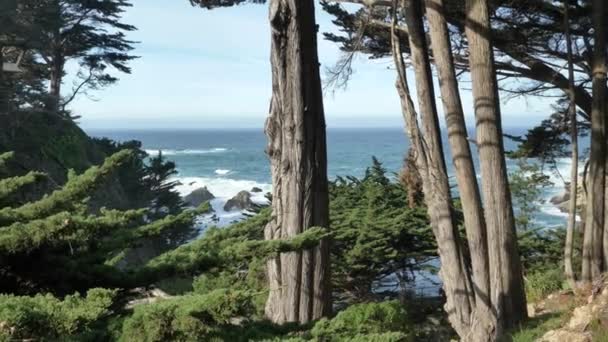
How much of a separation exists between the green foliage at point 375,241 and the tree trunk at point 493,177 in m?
2.80

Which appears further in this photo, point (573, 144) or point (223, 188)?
point (223, 188)

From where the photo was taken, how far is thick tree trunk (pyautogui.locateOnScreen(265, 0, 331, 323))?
159 inches

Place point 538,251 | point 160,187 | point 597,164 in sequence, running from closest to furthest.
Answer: point 597,164
point 538,251
point 160,187

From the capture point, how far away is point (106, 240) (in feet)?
7.85

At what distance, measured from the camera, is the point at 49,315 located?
158 centimetres

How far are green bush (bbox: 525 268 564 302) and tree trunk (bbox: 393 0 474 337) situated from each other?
2415 millimetres

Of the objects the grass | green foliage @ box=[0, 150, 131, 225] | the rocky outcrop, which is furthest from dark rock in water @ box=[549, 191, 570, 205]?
green foliage @ box=[0, 150, 131, 225]

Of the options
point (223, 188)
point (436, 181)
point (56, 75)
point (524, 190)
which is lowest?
point (223, 188)

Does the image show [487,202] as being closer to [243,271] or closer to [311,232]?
[243,271]

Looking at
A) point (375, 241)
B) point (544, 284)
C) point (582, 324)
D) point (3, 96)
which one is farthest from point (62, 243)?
point (3, 96)

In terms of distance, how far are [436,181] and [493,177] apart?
61 centimetres

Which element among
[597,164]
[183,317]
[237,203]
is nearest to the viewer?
[183,317]

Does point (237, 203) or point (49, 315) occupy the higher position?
point (49, 315)

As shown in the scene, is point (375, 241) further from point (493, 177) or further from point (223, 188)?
point (223, 188)
